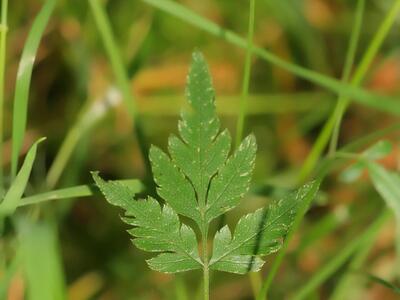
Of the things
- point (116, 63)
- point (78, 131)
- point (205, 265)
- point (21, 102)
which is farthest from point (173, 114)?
point (205, 265)

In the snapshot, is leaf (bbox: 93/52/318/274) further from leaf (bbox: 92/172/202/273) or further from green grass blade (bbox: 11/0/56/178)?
green grass blade (bbox: 11/0/56/178)

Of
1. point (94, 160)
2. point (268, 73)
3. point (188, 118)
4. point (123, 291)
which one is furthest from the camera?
point (268, 73)

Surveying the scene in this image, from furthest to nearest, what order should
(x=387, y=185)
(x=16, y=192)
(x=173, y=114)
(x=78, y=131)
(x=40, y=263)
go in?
(x=173, y=114) → (x=78, y=131) → (x=387, y=185) → (x=16, y=192) → (x=40, y=263)

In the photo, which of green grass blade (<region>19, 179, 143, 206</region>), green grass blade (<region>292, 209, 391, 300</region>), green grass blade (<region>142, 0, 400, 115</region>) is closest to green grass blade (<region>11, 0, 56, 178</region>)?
green grass blade (<region>19, 179, 143, 206</region>)

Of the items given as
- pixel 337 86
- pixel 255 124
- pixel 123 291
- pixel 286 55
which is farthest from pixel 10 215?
pixel 286 55

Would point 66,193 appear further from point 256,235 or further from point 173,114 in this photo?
point 173,114

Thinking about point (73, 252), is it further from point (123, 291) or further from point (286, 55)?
point (286, 55)
